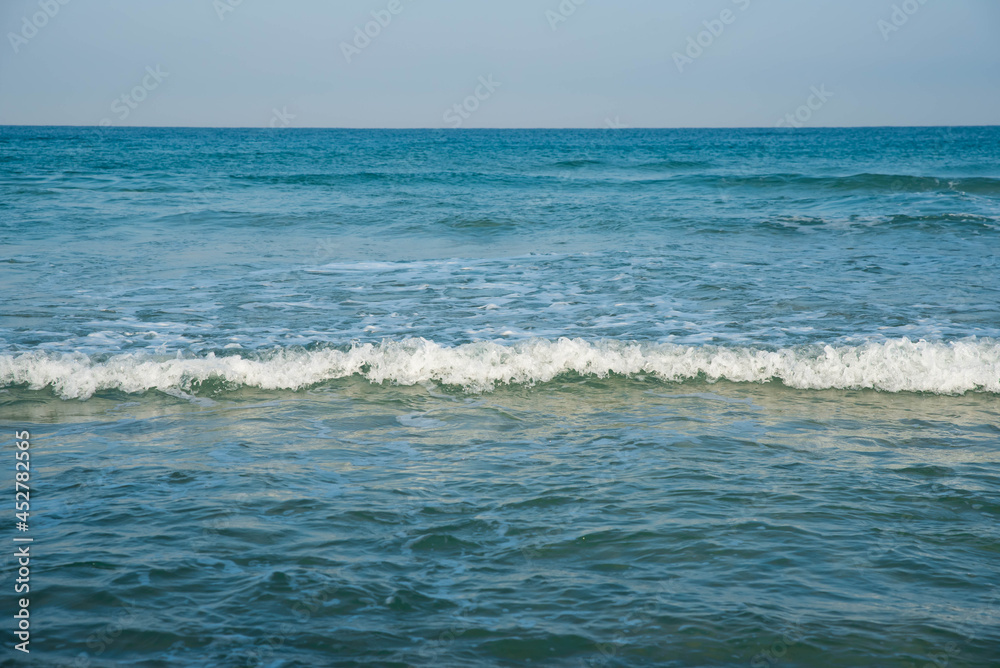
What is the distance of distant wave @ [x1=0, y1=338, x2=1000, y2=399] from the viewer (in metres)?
6.77

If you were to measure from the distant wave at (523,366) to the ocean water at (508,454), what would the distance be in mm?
36

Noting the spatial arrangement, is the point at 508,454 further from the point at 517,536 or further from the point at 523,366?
the point at 523,366

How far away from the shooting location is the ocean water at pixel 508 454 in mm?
3119

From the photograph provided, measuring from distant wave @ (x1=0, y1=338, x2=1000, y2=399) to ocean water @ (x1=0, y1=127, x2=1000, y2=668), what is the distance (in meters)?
0.04

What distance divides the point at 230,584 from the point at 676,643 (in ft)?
6.72

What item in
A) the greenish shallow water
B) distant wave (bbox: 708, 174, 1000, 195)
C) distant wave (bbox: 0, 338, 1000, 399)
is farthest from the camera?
distant wave (bbox: 708, 174, 1000, 195)

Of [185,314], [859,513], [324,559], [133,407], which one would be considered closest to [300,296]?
[185,314]

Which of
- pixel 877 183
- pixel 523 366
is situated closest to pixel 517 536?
pixel 523 366

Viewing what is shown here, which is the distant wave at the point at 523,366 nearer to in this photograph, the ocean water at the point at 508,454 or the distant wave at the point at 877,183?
the ocean water at the point at 508,454

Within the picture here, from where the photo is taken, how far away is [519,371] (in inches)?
281

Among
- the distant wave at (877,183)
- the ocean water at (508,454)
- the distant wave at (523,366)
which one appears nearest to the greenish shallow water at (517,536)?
the ocean water at (508,454)

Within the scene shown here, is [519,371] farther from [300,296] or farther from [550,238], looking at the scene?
[550,238]

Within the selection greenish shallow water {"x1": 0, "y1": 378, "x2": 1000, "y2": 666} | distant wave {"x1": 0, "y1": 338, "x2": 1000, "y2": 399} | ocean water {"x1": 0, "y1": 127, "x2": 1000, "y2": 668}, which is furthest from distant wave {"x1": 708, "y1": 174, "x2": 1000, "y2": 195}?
greenish shallow water {"x1": 0, "y1": 378, "x2": 1000, "y2": 666}

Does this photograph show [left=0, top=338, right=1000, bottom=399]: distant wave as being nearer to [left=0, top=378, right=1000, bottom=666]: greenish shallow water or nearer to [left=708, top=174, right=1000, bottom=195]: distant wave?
[left=0, top=378, right=1000, bottom=666]: greenish shallow water
